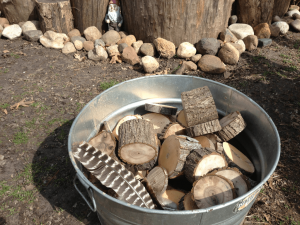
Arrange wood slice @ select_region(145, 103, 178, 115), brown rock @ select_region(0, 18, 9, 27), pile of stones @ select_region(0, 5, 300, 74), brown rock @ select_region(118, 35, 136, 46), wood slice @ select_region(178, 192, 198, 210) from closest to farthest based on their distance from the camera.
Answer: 1. wood slice @ select_region(178, 192, 198, 210)
2. wood slice @ select_region(145, 103, 178, 115)
3. pile of stones @ select_region(0, 5, 300, 74)
4. brown rock @ select_region(118, 35, 136, 46)
5. brown rock @ select_region(0, 18, 9, 27)

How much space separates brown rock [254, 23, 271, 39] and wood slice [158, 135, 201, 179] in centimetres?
389

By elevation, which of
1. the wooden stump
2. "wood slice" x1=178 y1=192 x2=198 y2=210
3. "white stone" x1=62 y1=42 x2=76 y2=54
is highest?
the wooden stump

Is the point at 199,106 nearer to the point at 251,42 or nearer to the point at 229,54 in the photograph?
the point at 229,54

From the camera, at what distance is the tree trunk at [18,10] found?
5.31 metres

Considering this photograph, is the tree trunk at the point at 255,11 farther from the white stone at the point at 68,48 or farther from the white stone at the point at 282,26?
the white stone at the point at 68,48

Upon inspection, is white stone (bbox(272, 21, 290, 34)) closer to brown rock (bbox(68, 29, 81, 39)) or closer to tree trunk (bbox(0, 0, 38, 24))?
brown rock (bbox(68, 29, 81, 39))

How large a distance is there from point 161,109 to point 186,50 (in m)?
2.10

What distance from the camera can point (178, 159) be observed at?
83.4 inches

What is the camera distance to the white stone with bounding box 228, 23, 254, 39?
4.90 m

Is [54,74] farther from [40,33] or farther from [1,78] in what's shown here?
[40,33]

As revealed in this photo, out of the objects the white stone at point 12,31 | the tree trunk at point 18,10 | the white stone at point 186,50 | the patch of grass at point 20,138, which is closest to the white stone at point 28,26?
the white stone at point 12,31

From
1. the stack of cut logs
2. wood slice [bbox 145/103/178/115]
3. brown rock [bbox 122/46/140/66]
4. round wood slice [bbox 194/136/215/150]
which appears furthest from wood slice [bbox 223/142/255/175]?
brown rock [bbox 122/46/140/66]

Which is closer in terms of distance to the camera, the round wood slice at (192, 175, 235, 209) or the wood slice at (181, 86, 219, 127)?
the round wood slice at (192, 175, 235, 209)

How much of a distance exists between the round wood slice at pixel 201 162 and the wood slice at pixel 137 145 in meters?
0.32
